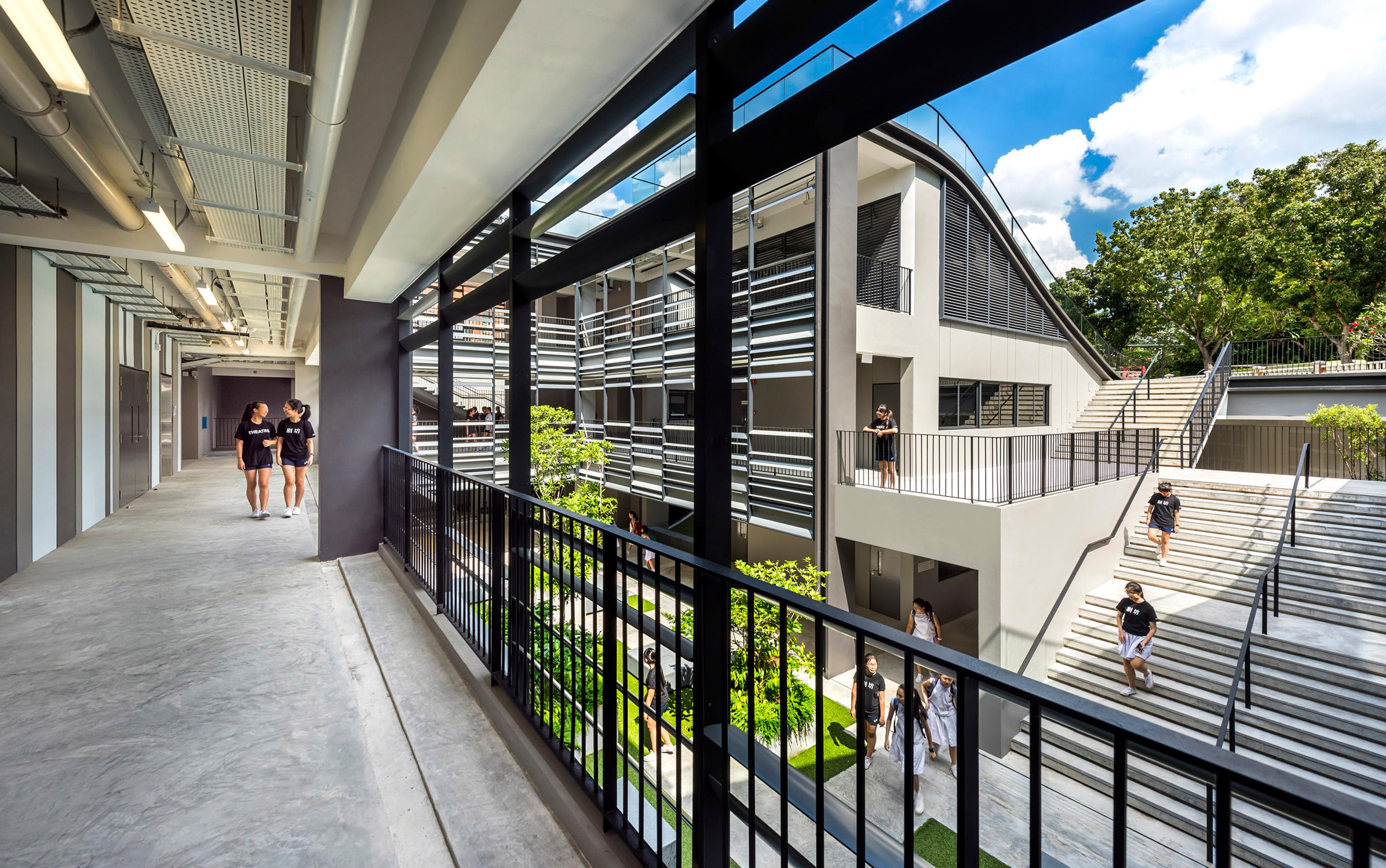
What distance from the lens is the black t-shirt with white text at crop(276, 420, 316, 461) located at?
688 cm

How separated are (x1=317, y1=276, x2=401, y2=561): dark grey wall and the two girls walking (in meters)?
1.73

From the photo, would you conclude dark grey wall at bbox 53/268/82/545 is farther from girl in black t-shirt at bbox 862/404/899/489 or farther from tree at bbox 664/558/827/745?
girl in black t-shirt at bbox 862/404/899/489

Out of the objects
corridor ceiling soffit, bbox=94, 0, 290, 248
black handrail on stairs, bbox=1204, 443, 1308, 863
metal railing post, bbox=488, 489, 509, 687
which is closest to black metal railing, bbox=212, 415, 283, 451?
corridor ceiling soffit, bbox=94, 0, 290, 248

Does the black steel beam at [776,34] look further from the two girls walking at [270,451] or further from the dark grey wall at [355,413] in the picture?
the two girls walking at [270,451]

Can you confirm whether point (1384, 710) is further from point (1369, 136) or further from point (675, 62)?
point (1369, 136)

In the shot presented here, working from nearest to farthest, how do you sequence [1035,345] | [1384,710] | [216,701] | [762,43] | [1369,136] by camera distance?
[762,43] < [216,701] < [1384,710] < [1035,345] < [1369,136]

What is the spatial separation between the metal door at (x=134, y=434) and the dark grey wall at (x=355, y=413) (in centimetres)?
539

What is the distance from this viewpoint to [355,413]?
218 inches

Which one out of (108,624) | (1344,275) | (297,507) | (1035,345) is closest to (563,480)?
(297,507)

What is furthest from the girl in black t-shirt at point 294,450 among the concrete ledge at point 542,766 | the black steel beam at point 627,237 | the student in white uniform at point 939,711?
the student in white uniform at point 939,711

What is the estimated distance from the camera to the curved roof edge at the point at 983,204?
29.0ft

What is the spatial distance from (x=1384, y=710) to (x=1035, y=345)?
881 centimetres

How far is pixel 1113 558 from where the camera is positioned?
8.34 meters

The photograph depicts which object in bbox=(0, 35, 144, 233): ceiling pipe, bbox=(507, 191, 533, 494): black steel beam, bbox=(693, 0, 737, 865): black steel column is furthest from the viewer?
bbox=(507, 191, 533, 494): black steel beam
